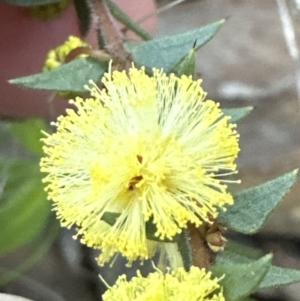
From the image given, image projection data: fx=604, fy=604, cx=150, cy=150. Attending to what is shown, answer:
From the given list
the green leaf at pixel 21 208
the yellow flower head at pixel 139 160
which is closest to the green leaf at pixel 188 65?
the yellow flower head at pixel 139 160

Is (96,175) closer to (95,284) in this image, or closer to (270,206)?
(270,206)

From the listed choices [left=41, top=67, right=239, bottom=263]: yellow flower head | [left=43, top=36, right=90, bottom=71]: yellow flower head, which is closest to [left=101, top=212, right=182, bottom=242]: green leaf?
[left=41, top=67, right=239, bottom=263]: yellow flower head

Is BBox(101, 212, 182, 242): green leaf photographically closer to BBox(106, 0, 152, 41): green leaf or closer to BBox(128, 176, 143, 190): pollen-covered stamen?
BBox(128, 176, 143, 190): pollen-covered stamen

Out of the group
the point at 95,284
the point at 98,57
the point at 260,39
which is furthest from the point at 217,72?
the point at 98,57

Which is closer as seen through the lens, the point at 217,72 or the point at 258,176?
the point at 258,176

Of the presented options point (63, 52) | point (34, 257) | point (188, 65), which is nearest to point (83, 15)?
point (63, 52)

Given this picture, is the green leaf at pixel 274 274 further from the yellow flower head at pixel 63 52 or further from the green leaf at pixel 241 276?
the yellow flower head at pixel 63 52

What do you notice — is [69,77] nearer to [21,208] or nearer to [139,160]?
[139,160]
